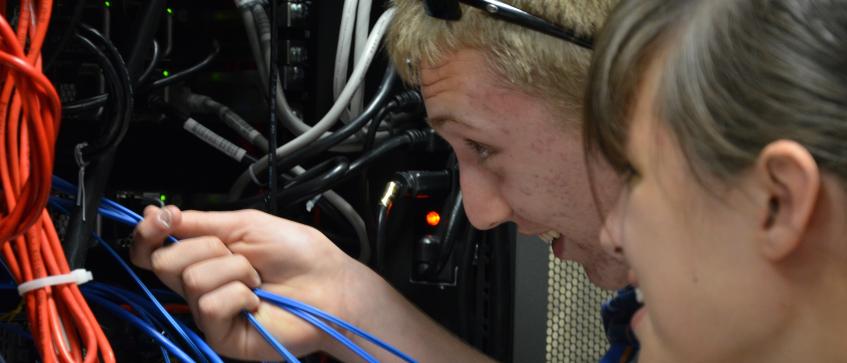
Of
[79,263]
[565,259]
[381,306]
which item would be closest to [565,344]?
[565,259]

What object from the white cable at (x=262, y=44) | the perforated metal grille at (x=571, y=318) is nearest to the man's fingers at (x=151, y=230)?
the white cable at (x=262, y=44)

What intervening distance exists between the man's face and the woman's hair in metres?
0.38

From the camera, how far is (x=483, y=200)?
99cm

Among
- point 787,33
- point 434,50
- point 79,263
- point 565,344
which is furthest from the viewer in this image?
point 565,344

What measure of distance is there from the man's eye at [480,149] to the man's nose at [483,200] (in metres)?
0.02

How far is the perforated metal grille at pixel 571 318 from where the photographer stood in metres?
1.07

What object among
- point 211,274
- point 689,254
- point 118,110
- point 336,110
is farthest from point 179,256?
point 689,254

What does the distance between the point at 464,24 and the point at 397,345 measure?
0.42m

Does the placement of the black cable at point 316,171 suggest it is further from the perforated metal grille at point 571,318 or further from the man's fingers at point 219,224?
Result: the perforated metal grille at point 571,318

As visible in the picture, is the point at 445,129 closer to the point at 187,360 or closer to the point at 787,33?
the point at 187,360

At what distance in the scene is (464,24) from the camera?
→ 36.2 inches

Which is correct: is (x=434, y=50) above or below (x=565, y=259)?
above

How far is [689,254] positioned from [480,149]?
0.46 m

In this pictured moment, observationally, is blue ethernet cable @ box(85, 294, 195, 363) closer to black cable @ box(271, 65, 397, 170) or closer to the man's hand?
the man's hand
